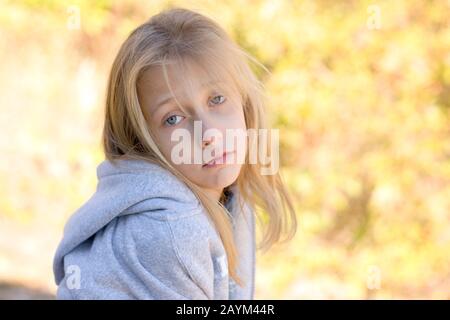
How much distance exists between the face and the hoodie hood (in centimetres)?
6

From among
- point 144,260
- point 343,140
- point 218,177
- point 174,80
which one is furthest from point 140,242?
point 343,140

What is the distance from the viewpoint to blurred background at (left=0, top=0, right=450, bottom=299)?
364cm

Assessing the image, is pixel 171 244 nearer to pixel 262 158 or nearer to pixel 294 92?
pixel 262 158

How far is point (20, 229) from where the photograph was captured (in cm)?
404

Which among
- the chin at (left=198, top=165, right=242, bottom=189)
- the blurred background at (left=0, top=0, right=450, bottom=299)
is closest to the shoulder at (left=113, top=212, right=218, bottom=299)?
the chin at (left=198, top=165, right=242, bottom=189)

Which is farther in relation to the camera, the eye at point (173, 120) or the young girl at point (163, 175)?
the eye at point (173, 120)

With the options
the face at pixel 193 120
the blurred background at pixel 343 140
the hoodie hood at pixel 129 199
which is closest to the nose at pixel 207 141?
the face at pixel 193 120

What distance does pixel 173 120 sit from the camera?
1699 mm

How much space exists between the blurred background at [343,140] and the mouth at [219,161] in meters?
1.90

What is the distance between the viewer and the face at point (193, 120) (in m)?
1.68

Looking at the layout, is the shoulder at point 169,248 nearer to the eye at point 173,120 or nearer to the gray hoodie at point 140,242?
the gray hoodie at point 140,242

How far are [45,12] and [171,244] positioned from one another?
276 cm

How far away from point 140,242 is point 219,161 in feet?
0.99
